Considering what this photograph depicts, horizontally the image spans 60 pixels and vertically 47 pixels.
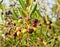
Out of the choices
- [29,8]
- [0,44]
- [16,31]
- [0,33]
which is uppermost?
[29,8]

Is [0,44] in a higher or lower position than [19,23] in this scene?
lower

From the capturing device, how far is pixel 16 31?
1239 mm

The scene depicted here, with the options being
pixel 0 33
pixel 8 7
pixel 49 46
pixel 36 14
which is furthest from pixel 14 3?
pixel 49 46

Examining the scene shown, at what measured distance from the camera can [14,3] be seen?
6.28 ft

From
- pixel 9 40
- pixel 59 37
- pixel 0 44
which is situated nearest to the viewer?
pixel 59 37

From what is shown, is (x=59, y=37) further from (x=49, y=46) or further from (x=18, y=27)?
(x=18, y=27)

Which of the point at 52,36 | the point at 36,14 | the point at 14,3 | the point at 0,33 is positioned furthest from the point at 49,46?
the point at 14,3

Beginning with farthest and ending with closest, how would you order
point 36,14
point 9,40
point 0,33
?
point 0,33 → point 9,40 → point 36,14

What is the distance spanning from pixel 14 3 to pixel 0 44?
0.39 metres

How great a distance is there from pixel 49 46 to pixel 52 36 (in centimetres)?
7

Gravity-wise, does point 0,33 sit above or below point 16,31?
below

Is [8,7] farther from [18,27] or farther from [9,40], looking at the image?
[18,27]

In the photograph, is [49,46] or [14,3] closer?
[49,46]

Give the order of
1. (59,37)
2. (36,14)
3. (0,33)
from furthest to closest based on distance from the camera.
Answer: (0,33) → (36,14) → (59,37)
